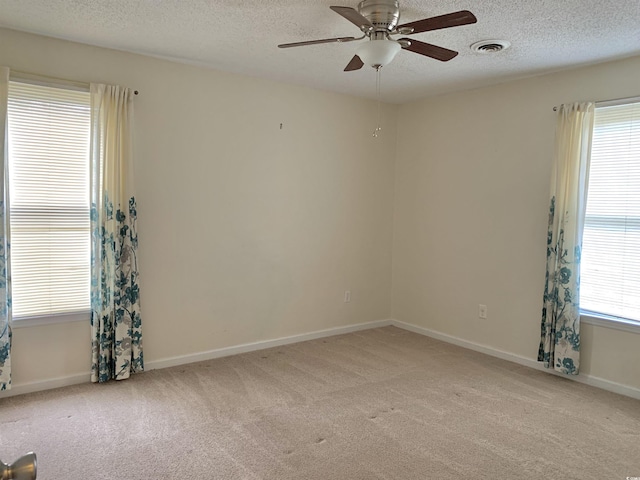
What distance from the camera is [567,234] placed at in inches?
145

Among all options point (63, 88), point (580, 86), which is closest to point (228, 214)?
point (63, 88)

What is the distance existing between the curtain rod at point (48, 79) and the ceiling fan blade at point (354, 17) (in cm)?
218

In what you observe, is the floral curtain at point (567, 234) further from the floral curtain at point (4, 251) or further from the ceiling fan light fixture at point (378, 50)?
the floral curtain at point (4, 251)

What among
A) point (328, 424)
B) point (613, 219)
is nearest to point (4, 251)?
point (328, 424)

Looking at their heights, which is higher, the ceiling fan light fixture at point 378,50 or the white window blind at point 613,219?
the ceiling fan light fixture at point 378,50

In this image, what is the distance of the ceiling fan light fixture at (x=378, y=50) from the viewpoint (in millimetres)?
2378

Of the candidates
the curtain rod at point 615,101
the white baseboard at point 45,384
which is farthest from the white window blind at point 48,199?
the curtain rod at point 615,101

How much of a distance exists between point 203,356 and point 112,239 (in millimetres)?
1321

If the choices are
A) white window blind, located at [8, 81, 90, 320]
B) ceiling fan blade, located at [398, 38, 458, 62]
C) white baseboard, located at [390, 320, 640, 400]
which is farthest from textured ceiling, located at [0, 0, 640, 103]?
white baseboard, located at [390, 320, 640, 400]

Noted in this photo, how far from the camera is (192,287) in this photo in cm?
401

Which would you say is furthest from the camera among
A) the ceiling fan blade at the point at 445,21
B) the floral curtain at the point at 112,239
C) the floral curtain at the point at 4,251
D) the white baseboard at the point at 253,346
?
the white baseboard at the point at 253,346

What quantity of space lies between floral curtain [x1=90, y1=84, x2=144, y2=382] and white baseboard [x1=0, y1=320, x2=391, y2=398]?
204 millimetres

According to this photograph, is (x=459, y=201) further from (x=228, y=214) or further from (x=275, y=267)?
(x=228, y=214)

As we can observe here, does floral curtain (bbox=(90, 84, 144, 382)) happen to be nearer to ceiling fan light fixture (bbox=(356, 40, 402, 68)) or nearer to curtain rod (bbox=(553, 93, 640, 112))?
ceiling fan light fixture (bbox=(356, 40, 402, 68))
